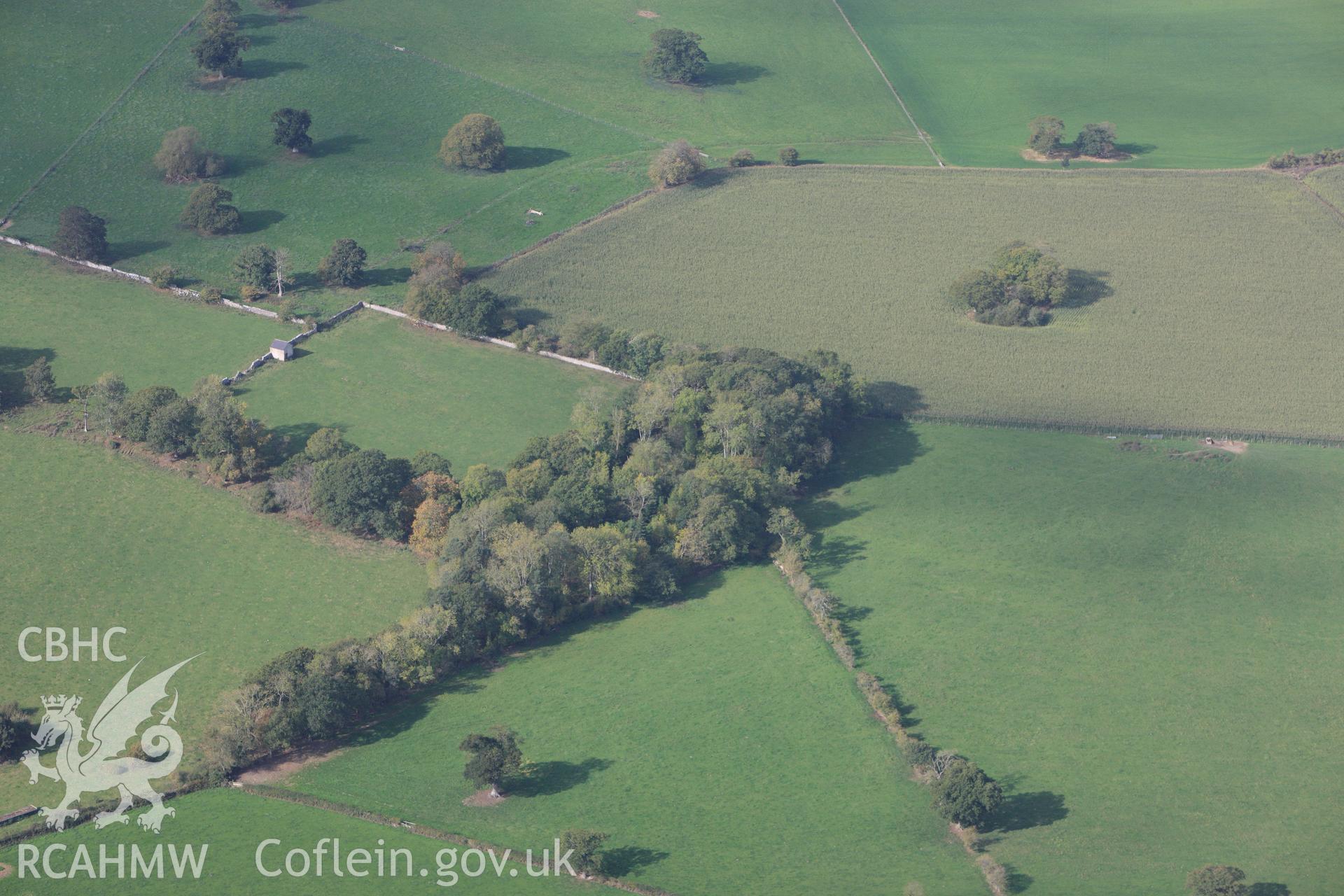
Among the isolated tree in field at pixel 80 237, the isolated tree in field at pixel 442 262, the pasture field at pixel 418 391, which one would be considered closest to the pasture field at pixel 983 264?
the isolated tree in field at pixel 442 262

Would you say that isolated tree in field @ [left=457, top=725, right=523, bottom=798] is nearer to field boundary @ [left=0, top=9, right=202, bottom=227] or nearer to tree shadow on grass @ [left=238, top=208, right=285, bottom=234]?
tree shadow on grass @ [left=238, top=208, right=285, bottom=234]

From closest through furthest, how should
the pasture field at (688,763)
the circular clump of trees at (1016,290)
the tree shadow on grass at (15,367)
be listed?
the pasture field at (688,763) < the tree shadow on grass at (15,367) < the circular clump of trees at (1016,290)

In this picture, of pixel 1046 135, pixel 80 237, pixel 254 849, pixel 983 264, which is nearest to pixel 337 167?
pixel 80 237

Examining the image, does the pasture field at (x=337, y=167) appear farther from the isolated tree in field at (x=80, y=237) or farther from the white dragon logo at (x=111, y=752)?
the white dragon logo at (x=111, y=752)

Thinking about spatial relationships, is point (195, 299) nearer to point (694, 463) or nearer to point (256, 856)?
point (694, 463)

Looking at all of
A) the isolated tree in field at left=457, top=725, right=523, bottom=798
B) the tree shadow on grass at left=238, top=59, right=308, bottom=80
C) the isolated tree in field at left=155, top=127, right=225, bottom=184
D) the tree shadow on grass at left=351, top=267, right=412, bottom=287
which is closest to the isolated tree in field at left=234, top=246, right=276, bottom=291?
the tree shadow on grass at left=351, top=267, right=412, bottom=287
